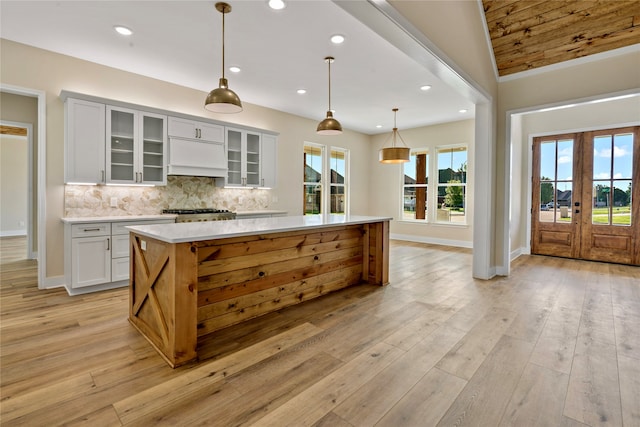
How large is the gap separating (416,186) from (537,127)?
287cm

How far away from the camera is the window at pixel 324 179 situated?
739cm

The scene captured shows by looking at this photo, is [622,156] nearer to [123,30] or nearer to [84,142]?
[123,30]

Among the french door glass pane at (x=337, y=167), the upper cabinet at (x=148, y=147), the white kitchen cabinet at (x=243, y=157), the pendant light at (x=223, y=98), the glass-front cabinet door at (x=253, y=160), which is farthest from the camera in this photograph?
the french door glass pane at (x=337, y=167)

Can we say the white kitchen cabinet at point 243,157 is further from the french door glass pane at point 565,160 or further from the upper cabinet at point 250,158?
the french door glass pane at point 565,160

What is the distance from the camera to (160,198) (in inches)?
191

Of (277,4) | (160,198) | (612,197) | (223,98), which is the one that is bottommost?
(160,198)

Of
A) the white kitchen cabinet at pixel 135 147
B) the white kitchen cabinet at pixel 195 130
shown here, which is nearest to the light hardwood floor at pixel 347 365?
the white kitchen cabinet at pixel 135 147

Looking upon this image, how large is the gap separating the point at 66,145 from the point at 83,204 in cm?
81

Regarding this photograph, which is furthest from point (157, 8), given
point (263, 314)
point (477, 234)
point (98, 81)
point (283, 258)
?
point (477, 234)

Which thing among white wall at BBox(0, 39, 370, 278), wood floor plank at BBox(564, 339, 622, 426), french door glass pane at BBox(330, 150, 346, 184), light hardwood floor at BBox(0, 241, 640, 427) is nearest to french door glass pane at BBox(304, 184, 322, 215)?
french door glass pane at BBox(330, 150, 346, 184)

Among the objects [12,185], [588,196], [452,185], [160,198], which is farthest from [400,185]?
[12,185]

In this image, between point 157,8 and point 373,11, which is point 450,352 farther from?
point 157,8

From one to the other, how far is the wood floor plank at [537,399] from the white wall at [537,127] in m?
4.49

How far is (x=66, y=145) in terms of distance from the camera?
3.78 meters
